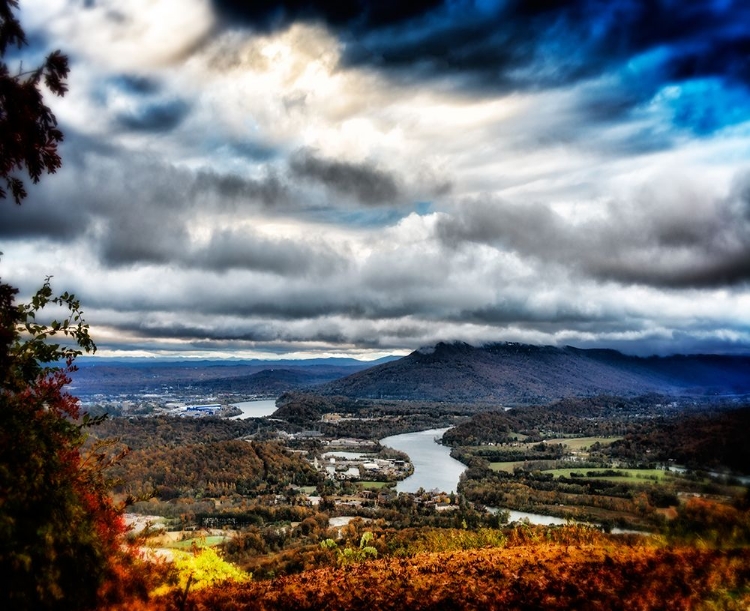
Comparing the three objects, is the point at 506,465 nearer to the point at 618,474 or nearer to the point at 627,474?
the point at 618,474

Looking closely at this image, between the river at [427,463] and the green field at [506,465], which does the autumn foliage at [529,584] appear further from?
the green field at [506,465]

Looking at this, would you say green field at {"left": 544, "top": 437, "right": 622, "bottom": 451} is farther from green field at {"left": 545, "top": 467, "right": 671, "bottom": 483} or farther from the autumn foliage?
the autumn foliage

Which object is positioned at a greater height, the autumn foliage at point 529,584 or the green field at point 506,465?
the autumn foliage at point 529,584

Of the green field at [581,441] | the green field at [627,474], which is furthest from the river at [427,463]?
the green field at [581,441]

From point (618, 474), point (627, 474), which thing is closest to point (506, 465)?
point (618, 474)

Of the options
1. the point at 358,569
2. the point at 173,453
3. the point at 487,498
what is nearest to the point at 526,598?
the point at 358,569

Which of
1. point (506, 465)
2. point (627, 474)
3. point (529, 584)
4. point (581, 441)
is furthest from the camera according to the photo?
point (581, 441)
